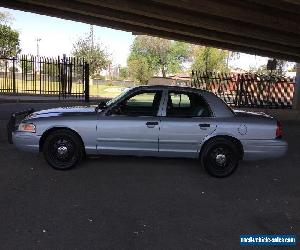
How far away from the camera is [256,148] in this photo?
704 cm

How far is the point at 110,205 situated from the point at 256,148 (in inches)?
114

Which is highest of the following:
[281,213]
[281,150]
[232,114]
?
[232,114]

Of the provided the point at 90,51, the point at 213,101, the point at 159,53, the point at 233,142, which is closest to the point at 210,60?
the point at 90,51

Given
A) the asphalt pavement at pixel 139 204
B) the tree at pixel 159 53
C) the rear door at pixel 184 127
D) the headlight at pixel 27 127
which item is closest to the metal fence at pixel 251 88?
the asphalt pavement at pixel 139 204

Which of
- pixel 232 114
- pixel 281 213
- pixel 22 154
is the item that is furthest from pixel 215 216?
pixel 22 154

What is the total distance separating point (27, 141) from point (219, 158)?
333cm

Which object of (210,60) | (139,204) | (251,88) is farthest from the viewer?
(210,60)

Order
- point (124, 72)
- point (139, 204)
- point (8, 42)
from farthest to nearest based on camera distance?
1. point (124, 72)
2. point (8, 42)
3. point (139, 204)

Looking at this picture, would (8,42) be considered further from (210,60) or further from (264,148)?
(264,148)

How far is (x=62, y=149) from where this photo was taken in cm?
705

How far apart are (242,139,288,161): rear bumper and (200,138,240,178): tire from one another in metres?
0.21

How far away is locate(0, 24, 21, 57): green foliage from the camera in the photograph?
45625 millimetres

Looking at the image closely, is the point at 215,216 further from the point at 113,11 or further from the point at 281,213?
the point at 113,11

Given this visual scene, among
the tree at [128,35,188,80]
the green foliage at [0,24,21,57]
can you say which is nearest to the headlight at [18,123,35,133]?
the green foliage at [0,24,21,57]
